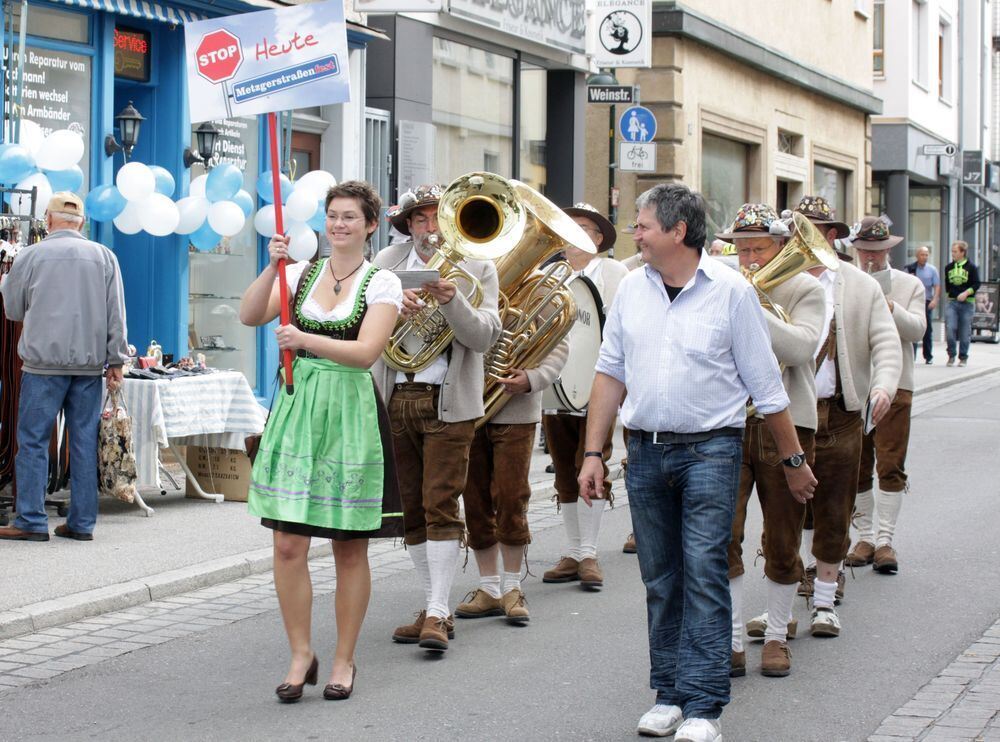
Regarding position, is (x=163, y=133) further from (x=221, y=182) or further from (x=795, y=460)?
(x=795, y=460)

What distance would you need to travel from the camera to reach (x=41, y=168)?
1074 centimetres

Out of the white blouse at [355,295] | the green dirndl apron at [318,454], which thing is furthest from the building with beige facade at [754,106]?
the green dirndl apron at [318,454]

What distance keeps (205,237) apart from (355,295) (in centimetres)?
722

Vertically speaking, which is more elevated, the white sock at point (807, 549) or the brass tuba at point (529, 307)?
the brass tuba at point (529, 307)

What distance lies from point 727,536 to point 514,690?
1.23m

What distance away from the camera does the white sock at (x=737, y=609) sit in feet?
21.0

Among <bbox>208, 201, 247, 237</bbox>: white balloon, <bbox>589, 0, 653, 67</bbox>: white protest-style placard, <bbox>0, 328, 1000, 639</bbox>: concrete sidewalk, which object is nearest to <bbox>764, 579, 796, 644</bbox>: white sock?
<bbox>0, 328, 1000, 639</bbox>: concrete sidewalk

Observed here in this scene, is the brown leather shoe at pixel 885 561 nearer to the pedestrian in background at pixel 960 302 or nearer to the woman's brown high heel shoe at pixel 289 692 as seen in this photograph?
the woman's brown high heel shoe at pixel 289 692

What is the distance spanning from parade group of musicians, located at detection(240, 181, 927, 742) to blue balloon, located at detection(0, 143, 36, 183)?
4.26 meters

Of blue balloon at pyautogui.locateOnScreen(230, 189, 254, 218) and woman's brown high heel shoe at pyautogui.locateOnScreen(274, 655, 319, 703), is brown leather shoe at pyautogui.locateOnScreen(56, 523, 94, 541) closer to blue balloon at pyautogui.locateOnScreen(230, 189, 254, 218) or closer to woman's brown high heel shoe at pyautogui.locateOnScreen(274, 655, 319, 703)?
woman's brown high heel shoe at pyautogui.locateOnScreen(274, 655, 319, 703)

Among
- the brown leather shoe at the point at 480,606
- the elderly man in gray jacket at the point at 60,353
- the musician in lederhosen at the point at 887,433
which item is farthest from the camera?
the elderly man in gray jacket at the point at 60,353

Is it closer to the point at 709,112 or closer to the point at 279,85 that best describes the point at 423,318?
the point at 279,85

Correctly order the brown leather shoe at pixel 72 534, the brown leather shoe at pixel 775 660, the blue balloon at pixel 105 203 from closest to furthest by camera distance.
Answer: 1. the brown leather shoe at pixel 775 660
2. the brown leather shoe at pixel 72 534
3. the blue balloon at pixel 105 203

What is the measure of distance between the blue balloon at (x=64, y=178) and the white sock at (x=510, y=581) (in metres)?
4.79
